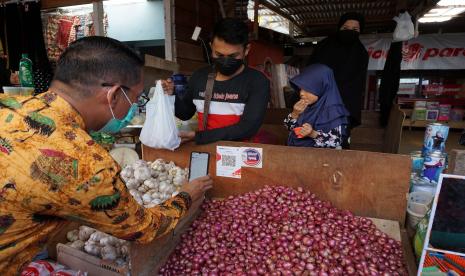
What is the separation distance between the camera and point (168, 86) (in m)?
2.30

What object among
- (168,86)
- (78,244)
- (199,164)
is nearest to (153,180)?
(199,164)

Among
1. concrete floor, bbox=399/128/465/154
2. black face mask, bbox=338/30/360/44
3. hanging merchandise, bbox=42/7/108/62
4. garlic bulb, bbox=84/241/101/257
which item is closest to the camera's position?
garlic bulb, bbox=84/241/101/257

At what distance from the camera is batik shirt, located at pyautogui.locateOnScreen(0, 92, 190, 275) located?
34.0 inches

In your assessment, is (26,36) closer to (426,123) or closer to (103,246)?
(103,246)

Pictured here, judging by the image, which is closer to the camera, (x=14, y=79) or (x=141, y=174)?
(x=141, y=174)

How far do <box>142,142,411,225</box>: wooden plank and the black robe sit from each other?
1.58 meters

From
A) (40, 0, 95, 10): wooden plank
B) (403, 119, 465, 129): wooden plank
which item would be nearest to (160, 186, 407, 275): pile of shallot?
(40, 0, 95, 10): wooden plank

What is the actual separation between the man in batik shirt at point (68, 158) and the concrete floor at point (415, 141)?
7.93m

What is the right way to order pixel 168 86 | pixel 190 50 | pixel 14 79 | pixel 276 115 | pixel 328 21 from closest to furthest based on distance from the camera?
pixel 168 86 → pixel 14 79 → pixel 276 115 → pixel 190 50 → pixel 328 21

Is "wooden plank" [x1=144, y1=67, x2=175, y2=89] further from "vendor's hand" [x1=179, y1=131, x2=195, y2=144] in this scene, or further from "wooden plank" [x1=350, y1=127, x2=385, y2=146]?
"wooden plank" [x1=350, y1=127, x2=385, y2=146]

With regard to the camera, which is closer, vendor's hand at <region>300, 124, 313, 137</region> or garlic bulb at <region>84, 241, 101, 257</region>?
garlic bulb at <region>84, 241, 101, 257</region>

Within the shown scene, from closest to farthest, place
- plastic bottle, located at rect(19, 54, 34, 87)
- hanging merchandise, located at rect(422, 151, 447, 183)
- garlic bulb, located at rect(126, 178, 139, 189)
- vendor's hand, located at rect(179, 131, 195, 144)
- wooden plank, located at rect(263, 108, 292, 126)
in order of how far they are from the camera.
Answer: hanging merchandise, located at rect(422, 151, 447, 183) → garlic bulb, located at rect(126, 178, 139, 189) → vendor's hand, located at rect(179, 131, 195, 144) → plastic bottle, located at rect(19, 54, 34, 87) → wooden plank, located at rect(263, 108, 292, 126)

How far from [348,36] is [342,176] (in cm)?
181

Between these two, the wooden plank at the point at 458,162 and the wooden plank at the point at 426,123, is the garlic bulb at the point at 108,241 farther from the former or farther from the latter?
the wooden plank at the point at 426,123
